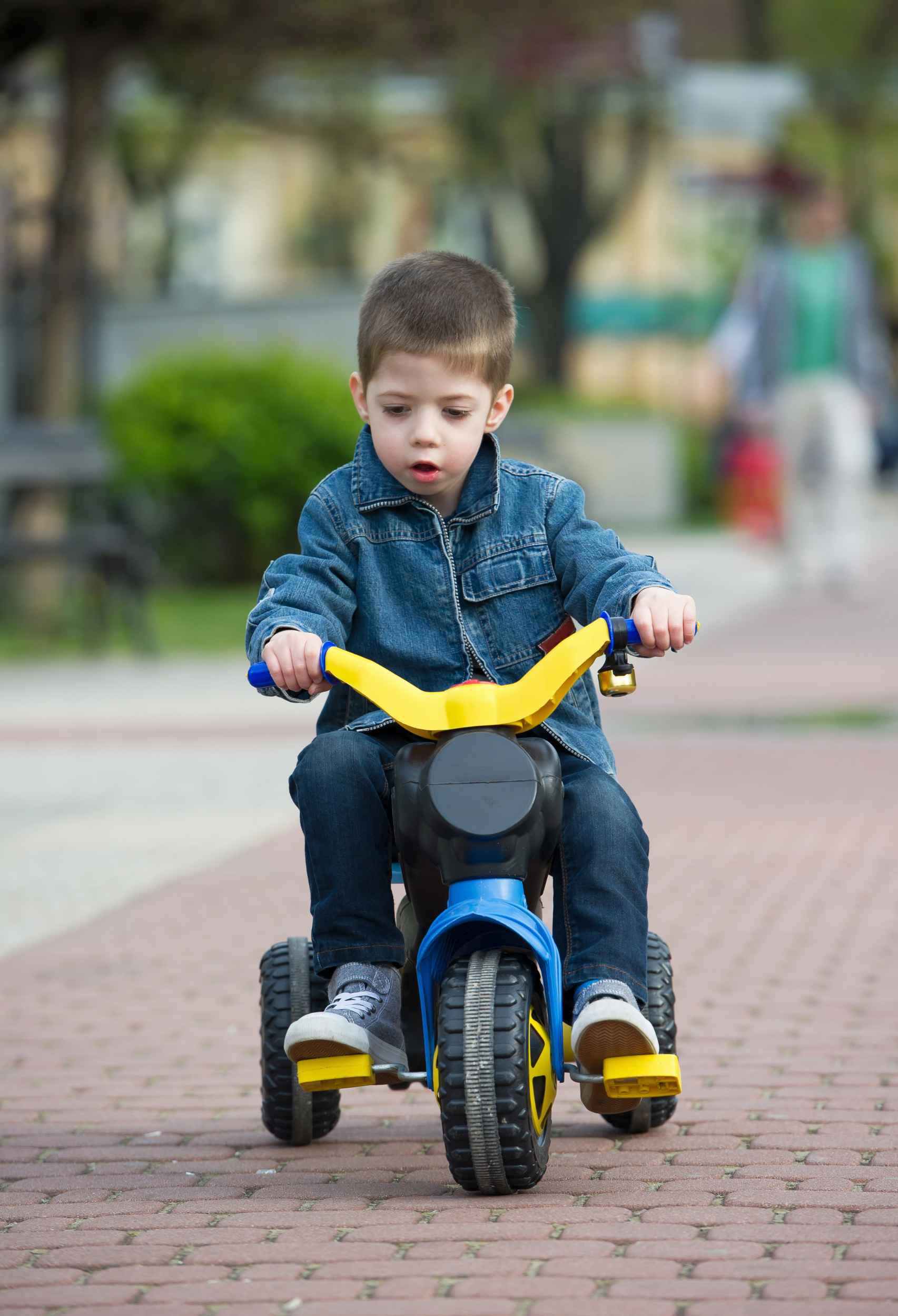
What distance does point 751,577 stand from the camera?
1823 centimetres

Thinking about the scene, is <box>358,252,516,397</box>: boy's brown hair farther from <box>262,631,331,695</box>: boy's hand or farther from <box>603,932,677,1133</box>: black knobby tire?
<box>603,932,677,1133</box>: black knobby tire

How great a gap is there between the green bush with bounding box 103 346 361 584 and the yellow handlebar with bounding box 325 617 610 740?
45.6ft

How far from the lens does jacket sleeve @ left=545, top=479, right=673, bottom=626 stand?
3504 millimetres

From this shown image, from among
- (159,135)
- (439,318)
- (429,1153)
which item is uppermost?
(159,135)

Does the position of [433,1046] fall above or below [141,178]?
below

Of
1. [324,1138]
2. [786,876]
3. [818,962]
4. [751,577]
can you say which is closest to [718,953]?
[818,962]

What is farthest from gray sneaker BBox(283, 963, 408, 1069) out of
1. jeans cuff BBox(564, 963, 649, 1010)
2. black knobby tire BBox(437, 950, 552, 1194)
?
jeans cuff BBox(564, 963, 649, 1010)

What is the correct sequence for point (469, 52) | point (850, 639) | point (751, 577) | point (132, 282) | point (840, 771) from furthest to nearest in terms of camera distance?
1. point (132, 282)
2. point (751, 577)
3. point (469, 52)
4. point (850, 639)
5. point (840, 771)

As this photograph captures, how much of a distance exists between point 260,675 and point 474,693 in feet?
1.07

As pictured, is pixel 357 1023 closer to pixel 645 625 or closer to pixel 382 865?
pixel 382 865

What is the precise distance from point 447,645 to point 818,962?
2.06 meters

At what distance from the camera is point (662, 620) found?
3373 mm

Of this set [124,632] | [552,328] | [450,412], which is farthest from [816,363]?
[552,328]

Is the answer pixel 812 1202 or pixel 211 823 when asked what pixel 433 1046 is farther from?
pixel 211 823
